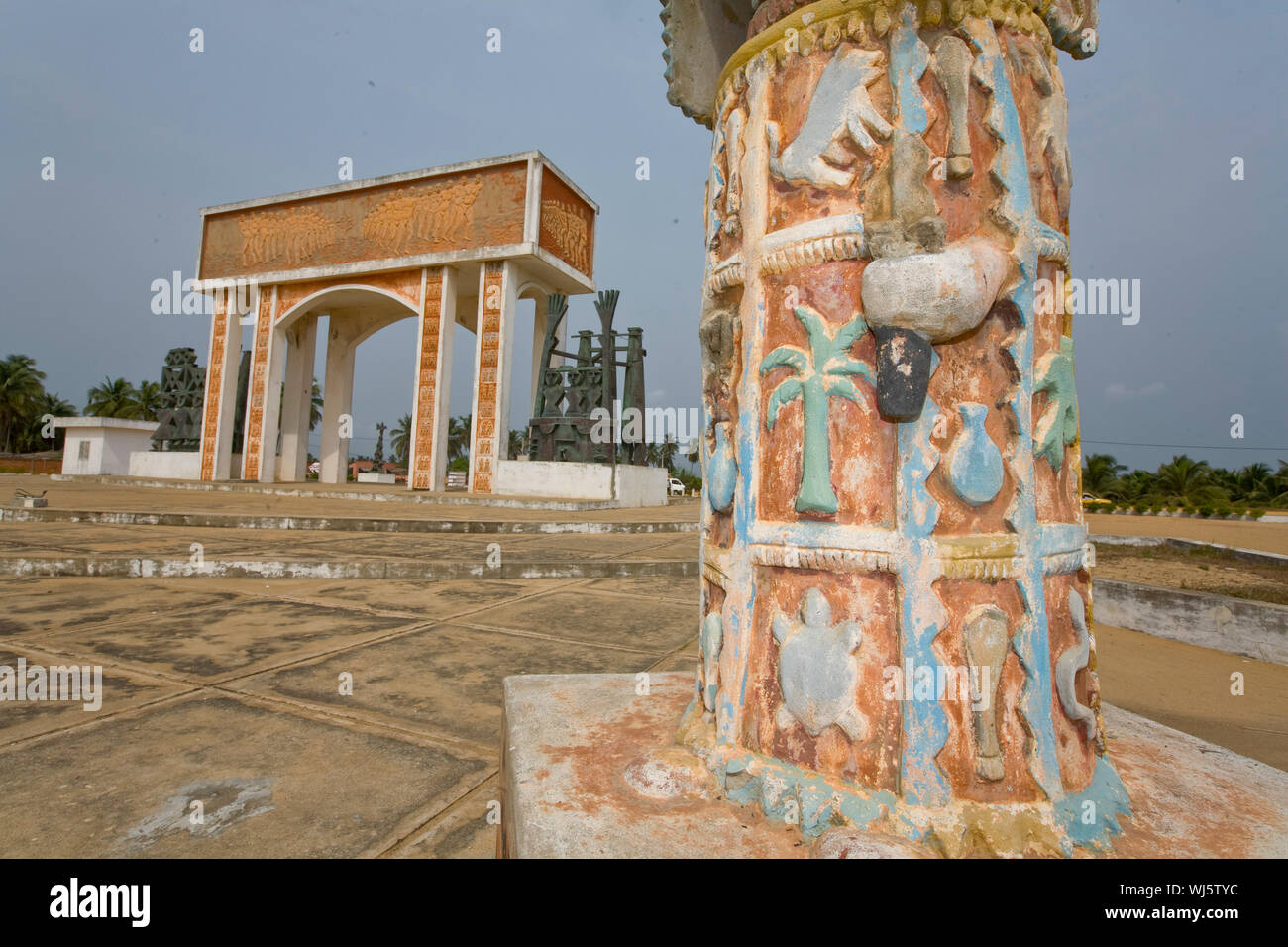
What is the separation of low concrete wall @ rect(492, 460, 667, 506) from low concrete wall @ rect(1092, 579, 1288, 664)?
32.2 feet

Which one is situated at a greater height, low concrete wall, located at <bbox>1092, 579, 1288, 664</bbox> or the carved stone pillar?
the carved stone pillar

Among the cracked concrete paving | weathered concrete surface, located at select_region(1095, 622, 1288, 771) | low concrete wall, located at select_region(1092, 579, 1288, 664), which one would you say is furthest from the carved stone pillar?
low concrete wall, located at select_region(1092, 579, 1288, 664)

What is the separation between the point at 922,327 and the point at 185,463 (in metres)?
22.7

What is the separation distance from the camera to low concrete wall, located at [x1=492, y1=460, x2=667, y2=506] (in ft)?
46.3

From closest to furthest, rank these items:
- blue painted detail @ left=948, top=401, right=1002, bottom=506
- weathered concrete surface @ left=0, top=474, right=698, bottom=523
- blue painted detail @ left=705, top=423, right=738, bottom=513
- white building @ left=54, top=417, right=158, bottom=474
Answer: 1. blue painted detail @ left=948, top=401, right=1002, bottom=506
2. blue painted detail @ left=705, top=423, right=738, bottom=513
3. weathered concrete surface @ left=0, top=474, right=698, bottom=523
4. white building @ left=54, top=417, right=158, bottom=474

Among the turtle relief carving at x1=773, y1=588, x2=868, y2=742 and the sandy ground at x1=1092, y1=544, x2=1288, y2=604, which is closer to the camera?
the turtle relief carving at x1=773, y1=588, x2=868, y2=742

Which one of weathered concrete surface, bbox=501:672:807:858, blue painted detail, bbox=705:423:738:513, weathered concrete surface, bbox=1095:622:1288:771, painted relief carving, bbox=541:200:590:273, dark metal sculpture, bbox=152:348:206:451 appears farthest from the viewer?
dark metal sculpture, bbox=152:348:206:451

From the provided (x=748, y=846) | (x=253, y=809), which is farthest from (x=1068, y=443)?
(x=253, y=809)

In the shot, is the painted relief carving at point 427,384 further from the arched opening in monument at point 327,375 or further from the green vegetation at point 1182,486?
the green vegetation at point 1182,486

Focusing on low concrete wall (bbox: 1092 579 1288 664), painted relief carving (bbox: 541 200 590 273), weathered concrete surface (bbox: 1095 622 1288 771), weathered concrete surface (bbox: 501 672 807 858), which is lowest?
weathered concrete surface (bbox: 1095 622 1288 771)

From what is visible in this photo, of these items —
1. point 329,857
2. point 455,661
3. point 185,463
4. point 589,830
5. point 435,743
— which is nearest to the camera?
point 589,830

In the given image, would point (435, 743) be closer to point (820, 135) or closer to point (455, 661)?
point (455, 661)

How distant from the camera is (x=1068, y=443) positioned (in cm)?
152

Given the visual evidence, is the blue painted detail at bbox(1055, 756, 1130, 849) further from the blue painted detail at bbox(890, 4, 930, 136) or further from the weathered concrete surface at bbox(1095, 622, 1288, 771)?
the weathered concrete surface at bbox(1095, 622, 1288, 771)
